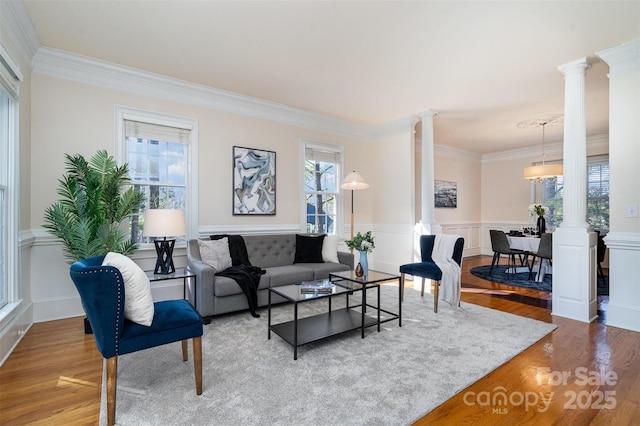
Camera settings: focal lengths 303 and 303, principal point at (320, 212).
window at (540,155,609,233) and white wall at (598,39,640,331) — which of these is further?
window at (540,155,609,233)

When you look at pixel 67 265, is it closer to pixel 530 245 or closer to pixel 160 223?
pixel 160 223

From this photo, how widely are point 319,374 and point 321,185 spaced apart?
3.70m

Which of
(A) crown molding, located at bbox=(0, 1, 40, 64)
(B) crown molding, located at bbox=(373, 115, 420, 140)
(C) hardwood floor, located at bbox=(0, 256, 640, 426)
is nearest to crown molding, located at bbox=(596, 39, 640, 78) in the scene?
(B) crown molding, located at bbox=(373, 115, 420, 140)

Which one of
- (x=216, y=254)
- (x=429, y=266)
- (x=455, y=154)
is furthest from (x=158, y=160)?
(x=455, y=154)

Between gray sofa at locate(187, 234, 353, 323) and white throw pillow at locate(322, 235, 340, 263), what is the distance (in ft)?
0.31

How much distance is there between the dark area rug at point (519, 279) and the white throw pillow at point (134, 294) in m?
5.27

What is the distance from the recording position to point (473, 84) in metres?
3.98

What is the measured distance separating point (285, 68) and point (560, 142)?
6871 millimetres

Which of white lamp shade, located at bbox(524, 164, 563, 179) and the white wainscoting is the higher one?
white lamp shade, located at bbox(524, 164, 563, 179)

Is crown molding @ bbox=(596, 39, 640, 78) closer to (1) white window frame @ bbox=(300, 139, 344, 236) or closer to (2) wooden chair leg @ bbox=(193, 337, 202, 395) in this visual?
(1) white window frame @ bbox=(300, 139, 344, 236)

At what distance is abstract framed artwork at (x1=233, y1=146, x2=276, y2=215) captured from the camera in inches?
174

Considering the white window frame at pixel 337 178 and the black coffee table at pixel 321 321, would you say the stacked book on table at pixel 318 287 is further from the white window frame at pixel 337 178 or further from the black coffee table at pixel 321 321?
the white window frame at pixel 337 178

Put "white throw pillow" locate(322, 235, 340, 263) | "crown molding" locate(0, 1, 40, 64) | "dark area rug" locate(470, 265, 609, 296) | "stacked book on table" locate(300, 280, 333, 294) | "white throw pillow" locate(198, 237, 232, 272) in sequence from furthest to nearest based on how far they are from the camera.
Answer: "dark area rug" locate(470, 265, 609, 296)
"white throw pillow" locate(322, 235, 340, 263)
"white throw pillow" locate(198, 237, 232, 272)
"stacked book on table" locate(300, 280, 333, 294)
"crown molding" locate(0, 1, 40, 64)

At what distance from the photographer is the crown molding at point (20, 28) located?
7.91 feet
